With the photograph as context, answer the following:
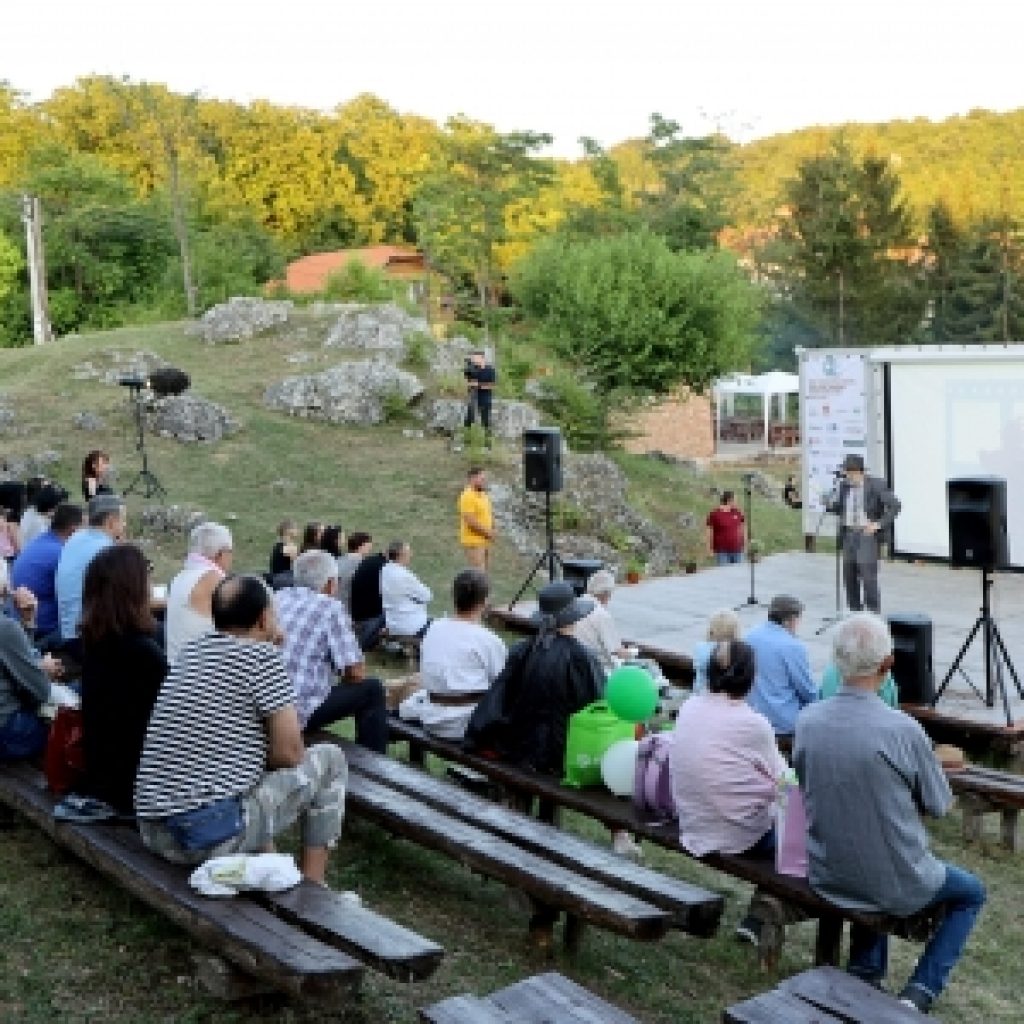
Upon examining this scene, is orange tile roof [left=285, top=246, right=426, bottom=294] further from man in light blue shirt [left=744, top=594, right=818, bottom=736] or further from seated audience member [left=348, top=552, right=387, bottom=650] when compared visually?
man in light blue shirt [left=744, top=594, right=818, bottom=736]

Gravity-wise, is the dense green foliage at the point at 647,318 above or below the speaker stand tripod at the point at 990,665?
above

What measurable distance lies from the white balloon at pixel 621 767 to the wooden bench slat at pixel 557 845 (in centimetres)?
51

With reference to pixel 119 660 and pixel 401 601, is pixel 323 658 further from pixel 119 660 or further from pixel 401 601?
pixel 401 601

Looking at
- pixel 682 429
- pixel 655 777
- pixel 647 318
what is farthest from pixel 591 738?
pixel 682 429

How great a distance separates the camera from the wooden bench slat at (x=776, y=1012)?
3.36 metres

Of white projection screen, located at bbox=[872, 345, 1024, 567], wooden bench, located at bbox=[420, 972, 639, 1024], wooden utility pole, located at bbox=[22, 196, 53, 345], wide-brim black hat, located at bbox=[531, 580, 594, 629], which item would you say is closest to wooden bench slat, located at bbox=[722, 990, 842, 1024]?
wooden bench, located at bbox=[420, 972, 639, 1024]

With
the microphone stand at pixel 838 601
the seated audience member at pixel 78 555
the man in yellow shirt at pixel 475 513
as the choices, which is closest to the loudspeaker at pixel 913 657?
the microphone stand at pixel 838 601

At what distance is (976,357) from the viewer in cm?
1295

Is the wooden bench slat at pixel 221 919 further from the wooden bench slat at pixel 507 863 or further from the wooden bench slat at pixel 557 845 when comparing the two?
the wooden bench slat at pixel 557 845

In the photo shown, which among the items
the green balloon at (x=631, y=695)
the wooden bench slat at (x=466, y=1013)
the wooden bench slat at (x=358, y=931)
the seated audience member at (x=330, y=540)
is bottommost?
the wooden bench slat at (x=466, y=1013)

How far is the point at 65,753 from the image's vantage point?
4.73 m

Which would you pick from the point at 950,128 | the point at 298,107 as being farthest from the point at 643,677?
the point at 950,128

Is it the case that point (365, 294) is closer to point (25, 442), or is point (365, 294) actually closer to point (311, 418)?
point (311, 418)

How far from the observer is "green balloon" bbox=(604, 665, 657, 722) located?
5.38m
